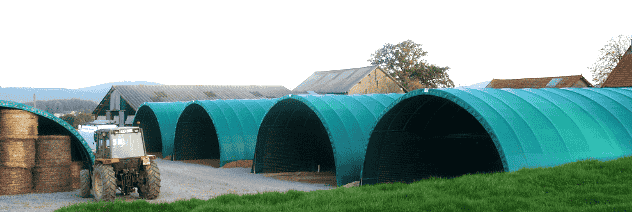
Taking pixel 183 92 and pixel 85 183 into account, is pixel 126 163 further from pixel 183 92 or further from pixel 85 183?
pixel 183 92

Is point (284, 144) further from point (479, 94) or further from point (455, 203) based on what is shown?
point (455, 203)

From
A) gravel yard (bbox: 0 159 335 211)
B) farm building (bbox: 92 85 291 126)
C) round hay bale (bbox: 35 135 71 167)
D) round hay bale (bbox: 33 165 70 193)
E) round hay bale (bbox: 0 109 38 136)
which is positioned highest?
farm building (bbox: 92 85 291 126)

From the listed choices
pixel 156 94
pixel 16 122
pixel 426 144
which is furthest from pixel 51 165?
pixel 156 94

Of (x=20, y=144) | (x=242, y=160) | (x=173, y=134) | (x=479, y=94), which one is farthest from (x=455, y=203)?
(x=173, y=134)

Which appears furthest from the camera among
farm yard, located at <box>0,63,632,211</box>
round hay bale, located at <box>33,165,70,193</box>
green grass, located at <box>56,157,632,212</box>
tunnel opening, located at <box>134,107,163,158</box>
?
tunnel opening, located at <box>134,107,163,158</box>

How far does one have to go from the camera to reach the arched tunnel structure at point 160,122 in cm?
3581

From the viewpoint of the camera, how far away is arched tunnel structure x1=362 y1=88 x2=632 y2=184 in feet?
45.6

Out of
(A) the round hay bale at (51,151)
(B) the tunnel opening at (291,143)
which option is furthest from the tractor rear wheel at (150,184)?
(B) the tunnel opening at (291,143)

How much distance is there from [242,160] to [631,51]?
3444cm

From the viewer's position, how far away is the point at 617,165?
1220 cm

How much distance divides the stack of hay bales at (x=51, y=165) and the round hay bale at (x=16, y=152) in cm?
30

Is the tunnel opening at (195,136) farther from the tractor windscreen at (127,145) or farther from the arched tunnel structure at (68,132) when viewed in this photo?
the tractor windscreen at (127,145)

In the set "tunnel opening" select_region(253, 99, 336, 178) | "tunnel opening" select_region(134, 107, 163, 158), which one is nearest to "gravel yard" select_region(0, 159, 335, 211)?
"tunnel opening" select_region(253, 99, 336, 178)

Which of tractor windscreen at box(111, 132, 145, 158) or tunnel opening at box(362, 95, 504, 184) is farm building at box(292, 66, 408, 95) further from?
tractor windscreen at box(111, 132, 145, 158)
